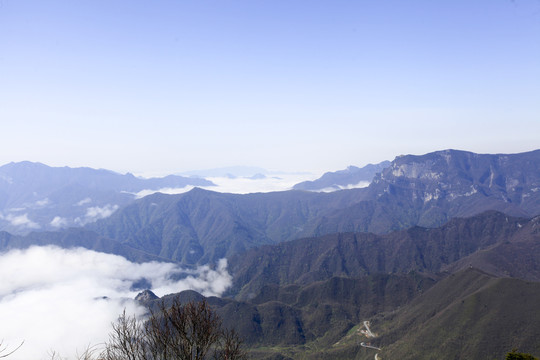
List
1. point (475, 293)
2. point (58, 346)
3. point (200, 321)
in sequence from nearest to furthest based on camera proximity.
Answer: point (200, 321), point (475, 293), point (58, 346)

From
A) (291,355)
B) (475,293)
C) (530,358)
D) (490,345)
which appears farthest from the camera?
(291,355)

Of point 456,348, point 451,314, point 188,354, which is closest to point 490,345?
point 456,348

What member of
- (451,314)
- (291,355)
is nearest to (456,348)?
(451,314)

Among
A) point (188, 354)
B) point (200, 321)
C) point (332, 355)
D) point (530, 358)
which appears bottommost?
point (332, 355)

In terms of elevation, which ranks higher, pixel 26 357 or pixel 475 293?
pixel 475 293

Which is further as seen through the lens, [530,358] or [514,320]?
[514,320]

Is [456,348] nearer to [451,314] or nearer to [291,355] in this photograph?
[451,314]

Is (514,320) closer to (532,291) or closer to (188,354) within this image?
(532,291)

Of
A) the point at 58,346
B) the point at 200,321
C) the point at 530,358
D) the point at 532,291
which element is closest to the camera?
the point at 200,321

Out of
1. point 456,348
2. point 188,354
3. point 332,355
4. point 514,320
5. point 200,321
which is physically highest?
point 200,321
